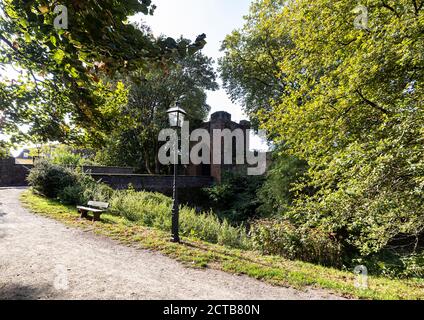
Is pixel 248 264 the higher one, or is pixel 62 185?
pixel 62 185

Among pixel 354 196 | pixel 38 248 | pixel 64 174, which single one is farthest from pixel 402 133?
pixel 64 174

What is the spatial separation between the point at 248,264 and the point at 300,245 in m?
3.12

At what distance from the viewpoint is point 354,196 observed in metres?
5.14

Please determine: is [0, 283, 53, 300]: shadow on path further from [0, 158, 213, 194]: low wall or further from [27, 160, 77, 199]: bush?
[0, 158, 213, 194]: low wall

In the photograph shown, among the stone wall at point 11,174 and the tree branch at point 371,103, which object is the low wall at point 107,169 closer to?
the stone wall at point 11,174

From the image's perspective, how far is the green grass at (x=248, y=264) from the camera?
15.4 ft

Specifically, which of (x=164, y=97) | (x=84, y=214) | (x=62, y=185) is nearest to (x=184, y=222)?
(x=84, y=214)

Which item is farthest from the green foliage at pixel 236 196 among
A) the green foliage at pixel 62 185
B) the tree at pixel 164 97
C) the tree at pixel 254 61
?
the green foliage at pixel 62 185

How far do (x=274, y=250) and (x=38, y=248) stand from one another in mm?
6617

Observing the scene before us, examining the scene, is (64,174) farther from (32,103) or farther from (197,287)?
(197,287)

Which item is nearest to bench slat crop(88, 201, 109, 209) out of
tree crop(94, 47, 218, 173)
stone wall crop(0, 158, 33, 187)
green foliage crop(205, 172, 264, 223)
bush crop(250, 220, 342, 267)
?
bush crop(250, 220, 342, 267)

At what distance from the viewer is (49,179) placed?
11.0m

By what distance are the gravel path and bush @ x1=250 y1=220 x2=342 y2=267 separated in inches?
138

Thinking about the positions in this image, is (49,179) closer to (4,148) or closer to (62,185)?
(62,185)
